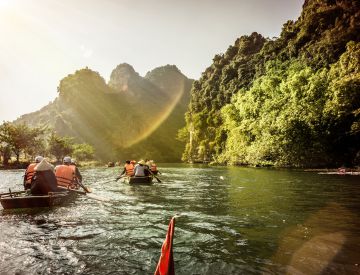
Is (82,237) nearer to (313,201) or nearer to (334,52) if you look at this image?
(313,201)

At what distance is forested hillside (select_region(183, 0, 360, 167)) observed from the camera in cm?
4403

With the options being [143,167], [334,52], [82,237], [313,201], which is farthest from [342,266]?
[334,52]

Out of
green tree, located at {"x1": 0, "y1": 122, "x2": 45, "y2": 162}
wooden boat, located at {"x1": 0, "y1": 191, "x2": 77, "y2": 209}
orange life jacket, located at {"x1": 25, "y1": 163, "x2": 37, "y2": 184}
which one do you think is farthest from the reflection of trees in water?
green tree, located at {"x1": 0, "y1": 122, "x2": 45, "y2": 162}

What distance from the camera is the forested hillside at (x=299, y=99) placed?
44031mm

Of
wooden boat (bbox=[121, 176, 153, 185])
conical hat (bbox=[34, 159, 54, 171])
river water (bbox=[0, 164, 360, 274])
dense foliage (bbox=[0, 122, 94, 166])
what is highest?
dense foliage (bbox=[0, 122, 94, 166])

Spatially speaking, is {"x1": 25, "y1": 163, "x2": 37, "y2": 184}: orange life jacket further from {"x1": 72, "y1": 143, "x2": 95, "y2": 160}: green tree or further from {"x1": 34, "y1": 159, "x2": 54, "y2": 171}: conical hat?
{"x1": 72, "y1": 143, "x2": 95, "y2": 160}: green tree

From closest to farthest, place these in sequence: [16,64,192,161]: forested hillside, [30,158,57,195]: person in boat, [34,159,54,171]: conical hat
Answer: [34,159,54,171]: conical hat
[30,158,57,195]: person in boat
[16,64,192,161]: forested hillside

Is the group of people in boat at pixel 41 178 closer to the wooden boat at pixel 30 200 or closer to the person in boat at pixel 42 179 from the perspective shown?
the person in boat at pixel 42 179

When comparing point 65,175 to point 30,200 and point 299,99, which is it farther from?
point 299,99

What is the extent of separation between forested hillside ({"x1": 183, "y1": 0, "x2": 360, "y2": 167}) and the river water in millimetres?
31089

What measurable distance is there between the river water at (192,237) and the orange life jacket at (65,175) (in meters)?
1.85

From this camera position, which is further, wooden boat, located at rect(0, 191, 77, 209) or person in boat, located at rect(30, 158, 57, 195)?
person in boat, located at rect(30, 158, 57, 195)

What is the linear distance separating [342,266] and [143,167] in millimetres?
19836

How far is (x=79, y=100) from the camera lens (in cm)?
18075
